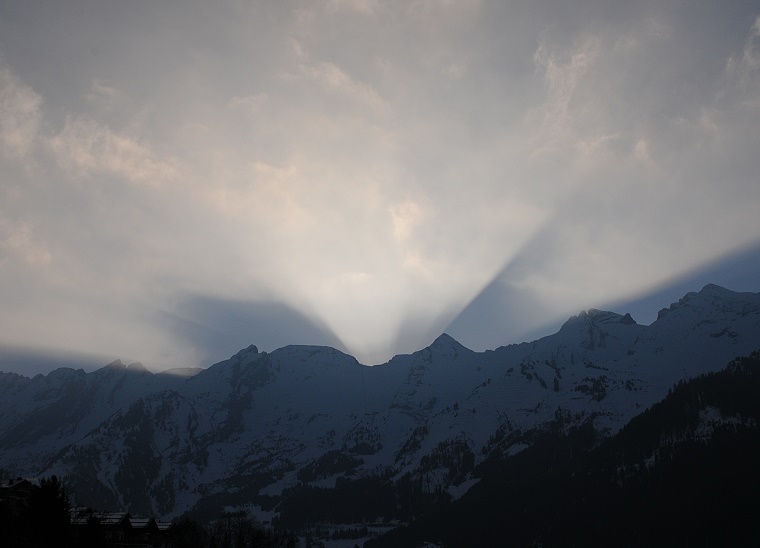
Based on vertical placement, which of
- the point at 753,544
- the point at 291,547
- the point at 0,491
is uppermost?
the point at 0,491

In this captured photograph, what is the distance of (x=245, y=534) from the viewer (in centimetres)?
16438

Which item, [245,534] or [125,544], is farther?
[245,534]

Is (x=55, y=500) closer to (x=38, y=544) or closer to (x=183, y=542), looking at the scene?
(x=38, y=544)

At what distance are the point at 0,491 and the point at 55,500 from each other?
2888 centimetres

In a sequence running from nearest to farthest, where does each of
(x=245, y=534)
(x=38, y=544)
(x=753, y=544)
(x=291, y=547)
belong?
(x=38, y=544) → (x=245, y=534) → (x=291, y=547) → (x=753, y=544)

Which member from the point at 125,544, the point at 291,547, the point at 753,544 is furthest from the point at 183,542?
the point at 753,544

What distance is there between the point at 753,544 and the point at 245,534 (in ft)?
531

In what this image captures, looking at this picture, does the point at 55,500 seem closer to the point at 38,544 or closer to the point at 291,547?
the point at 38,544

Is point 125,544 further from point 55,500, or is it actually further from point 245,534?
point 245,534

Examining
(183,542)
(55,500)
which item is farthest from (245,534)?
(55,500)

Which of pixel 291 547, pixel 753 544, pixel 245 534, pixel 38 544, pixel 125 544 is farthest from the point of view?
pixel 753 544

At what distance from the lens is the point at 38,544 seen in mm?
82688

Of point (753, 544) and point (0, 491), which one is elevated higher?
point (0, 491)

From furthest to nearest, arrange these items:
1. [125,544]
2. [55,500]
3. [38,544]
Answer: [125,544] → [55,500] → [38,544]
